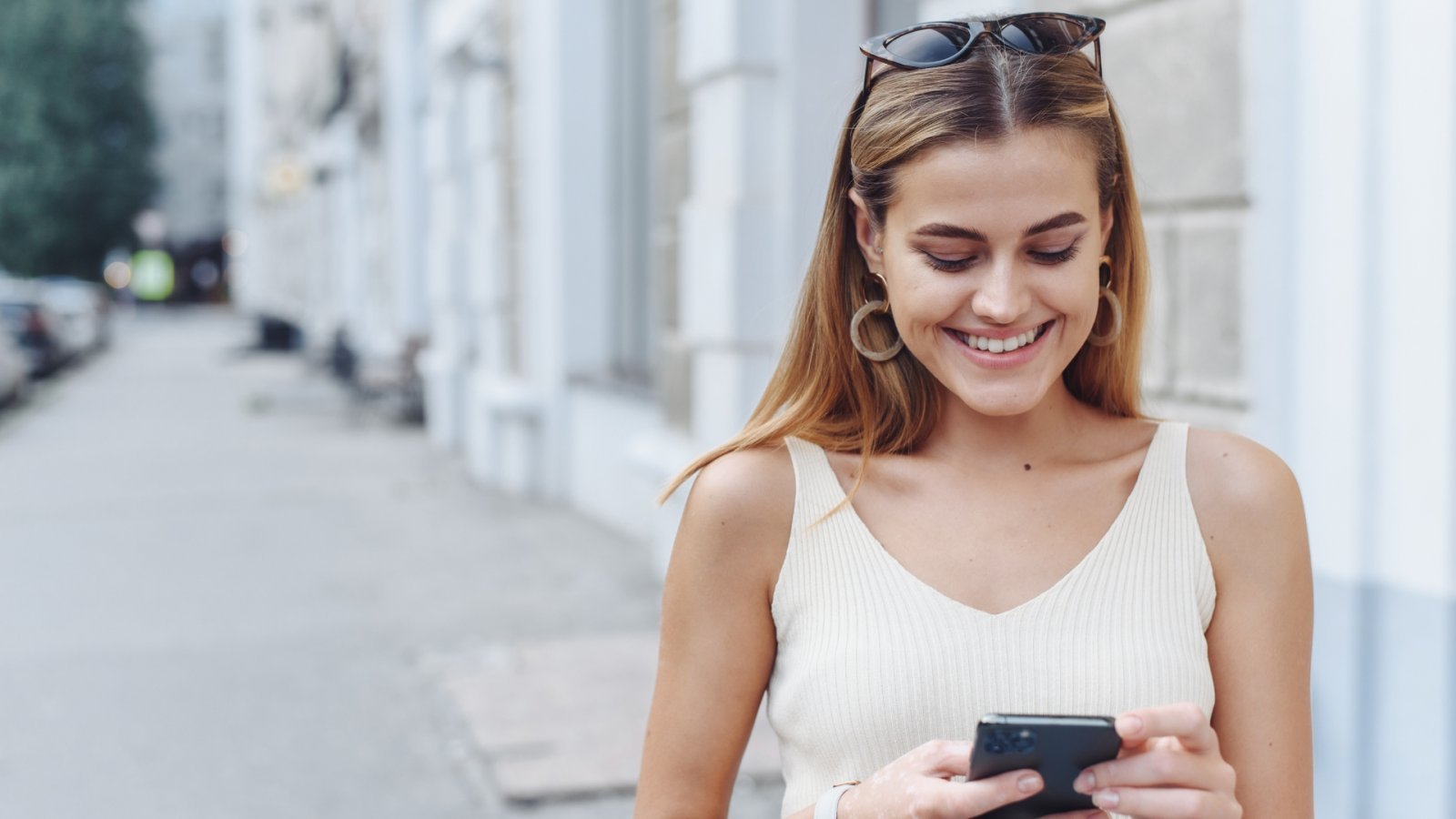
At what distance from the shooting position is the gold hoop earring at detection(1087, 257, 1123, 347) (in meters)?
1.85

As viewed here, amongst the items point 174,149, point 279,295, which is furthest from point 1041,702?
point 174,149

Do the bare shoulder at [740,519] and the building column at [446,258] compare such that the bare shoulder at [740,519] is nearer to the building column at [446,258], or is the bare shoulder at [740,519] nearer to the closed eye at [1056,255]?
the closed eye at [1056,255]

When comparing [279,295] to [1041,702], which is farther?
[279,295]

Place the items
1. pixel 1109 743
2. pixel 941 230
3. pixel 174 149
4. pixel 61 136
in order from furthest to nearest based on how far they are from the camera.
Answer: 1. pixel 174 149
2. pixel 61 136
3. pixel 941 230
4. pixel 1109 743

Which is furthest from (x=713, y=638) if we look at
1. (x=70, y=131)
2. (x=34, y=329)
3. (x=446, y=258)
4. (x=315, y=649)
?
(x=70, y=131)

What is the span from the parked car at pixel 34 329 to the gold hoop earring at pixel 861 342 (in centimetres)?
2410

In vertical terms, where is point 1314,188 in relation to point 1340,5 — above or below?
below

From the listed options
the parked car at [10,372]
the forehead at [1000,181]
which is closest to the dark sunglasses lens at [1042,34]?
the forehead at [1000,181]

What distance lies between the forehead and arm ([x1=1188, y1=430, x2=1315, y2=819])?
378 mm

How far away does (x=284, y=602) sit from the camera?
7.43 m

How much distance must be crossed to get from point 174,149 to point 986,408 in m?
75.9

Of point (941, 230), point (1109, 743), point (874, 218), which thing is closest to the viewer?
point (1109, 743)

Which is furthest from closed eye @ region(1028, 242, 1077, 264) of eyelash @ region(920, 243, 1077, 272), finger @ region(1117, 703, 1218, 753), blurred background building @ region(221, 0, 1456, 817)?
blurred background building @ region(221, 0, 1456, 817)

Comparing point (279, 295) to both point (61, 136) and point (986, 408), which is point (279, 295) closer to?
point (61, 136)
